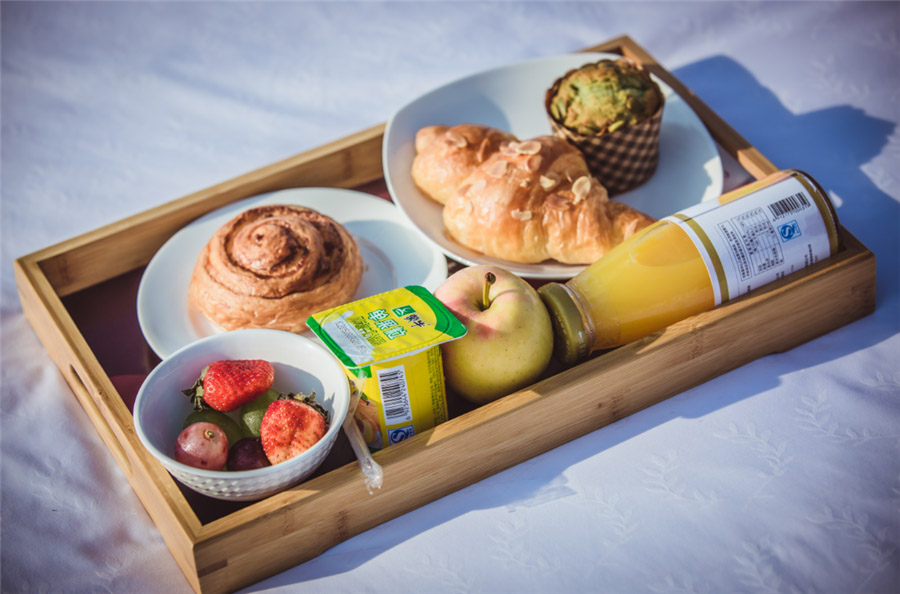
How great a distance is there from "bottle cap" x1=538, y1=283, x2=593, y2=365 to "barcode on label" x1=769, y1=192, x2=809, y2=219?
29 cm

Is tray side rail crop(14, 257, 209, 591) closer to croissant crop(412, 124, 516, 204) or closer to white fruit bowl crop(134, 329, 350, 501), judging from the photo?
white fruit bowl crop(134, 329, 350, 501)

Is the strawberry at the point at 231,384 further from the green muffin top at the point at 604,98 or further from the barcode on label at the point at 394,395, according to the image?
the green muffin top at the point at 604,98

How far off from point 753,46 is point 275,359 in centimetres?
127

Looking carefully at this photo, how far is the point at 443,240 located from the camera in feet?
4.31

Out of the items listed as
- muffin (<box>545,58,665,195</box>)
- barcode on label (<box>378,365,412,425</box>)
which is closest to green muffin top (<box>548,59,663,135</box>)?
muffin (<box>545,58,665,195</box>)

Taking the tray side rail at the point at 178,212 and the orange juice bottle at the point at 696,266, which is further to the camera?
the tray side rail at the point at 178,212

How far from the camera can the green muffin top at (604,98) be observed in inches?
53.3

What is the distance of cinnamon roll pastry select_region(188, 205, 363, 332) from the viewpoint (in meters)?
1.18

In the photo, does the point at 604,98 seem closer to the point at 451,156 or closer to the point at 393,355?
the point at 451,156

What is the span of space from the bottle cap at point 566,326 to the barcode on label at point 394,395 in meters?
0.22

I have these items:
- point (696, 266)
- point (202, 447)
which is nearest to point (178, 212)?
point (202, 447)

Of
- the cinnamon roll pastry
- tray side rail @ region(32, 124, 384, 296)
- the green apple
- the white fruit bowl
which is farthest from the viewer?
tray side rail @ region(32, 124, 384, 296)

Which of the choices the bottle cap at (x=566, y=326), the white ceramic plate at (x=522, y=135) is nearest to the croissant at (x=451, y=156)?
the white ceramic plate at (x=522, y=135)

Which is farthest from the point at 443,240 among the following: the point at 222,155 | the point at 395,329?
the point at 222,155
